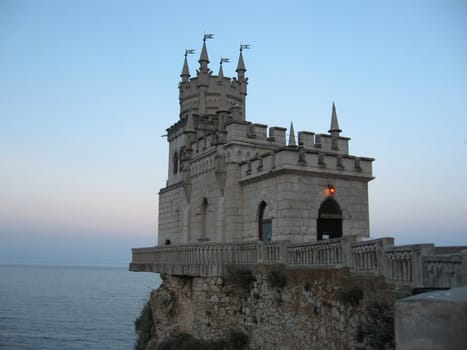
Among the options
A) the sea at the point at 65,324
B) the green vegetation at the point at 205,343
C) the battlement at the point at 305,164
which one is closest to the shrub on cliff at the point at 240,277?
the green vegetation at the point at 205,343

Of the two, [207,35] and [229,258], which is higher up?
[207,35]

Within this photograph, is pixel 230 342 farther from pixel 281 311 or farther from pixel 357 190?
pixel 357 190

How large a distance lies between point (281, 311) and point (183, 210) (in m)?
13.1

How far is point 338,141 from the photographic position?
23531 millimetres

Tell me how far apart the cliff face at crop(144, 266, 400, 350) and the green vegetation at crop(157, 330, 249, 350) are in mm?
240

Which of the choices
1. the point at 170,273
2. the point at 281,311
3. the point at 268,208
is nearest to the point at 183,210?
the point at 170,273

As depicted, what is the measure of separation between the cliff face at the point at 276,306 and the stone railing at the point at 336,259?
1.08 feet

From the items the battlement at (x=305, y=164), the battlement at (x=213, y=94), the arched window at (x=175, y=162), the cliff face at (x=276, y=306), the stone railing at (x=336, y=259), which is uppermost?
the battlement at (x=213, y=94)

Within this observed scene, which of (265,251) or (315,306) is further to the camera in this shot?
(265,251)

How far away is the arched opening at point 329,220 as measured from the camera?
2034cm

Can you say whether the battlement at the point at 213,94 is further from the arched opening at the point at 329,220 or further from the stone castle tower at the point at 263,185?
the arched opening at the point at 329,220

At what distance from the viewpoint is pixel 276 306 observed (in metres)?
14.8

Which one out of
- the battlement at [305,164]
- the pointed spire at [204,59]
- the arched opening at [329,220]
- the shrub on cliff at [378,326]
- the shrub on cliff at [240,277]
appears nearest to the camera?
the shrub on cliff at [378,326]

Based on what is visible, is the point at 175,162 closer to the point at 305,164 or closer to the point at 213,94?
the point at 213,94
